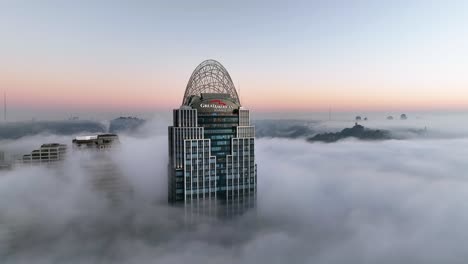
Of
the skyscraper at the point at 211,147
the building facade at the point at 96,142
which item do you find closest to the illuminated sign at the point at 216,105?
the skyscraper at the point at 211,147

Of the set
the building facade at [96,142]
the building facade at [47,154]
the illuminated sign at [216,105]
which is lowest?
the building facade at [47,154]

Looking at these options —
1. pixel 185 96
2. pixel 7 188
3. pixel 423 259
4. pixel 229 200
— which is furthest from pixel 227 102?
pixel 7 188

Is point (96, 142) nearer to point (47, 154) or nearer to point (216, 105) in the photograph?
point (47, 154)

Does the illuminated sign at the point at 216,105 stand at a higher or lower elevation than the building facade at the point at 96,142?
higher

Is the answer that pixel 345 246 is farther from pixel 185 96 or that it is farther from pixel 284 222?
pixel 185 96

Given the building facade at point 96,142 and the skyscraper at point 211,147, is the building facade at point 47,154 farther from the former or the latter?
the skyscraper at point 211,147

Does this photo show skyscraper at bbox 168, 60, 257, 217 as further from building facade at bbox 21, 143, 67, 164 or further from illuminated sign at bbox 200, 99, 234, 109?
building facade at bbox 21, 143, 67, 164

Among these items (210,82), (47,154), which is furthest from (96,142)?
(210,82)

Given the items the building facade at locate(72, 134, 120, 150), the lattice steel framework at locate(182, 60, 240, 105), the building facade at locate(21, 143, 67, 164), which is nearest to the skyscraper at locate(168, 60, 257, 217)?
the lattice steel framework at locate(182, 60, 240, 105)
